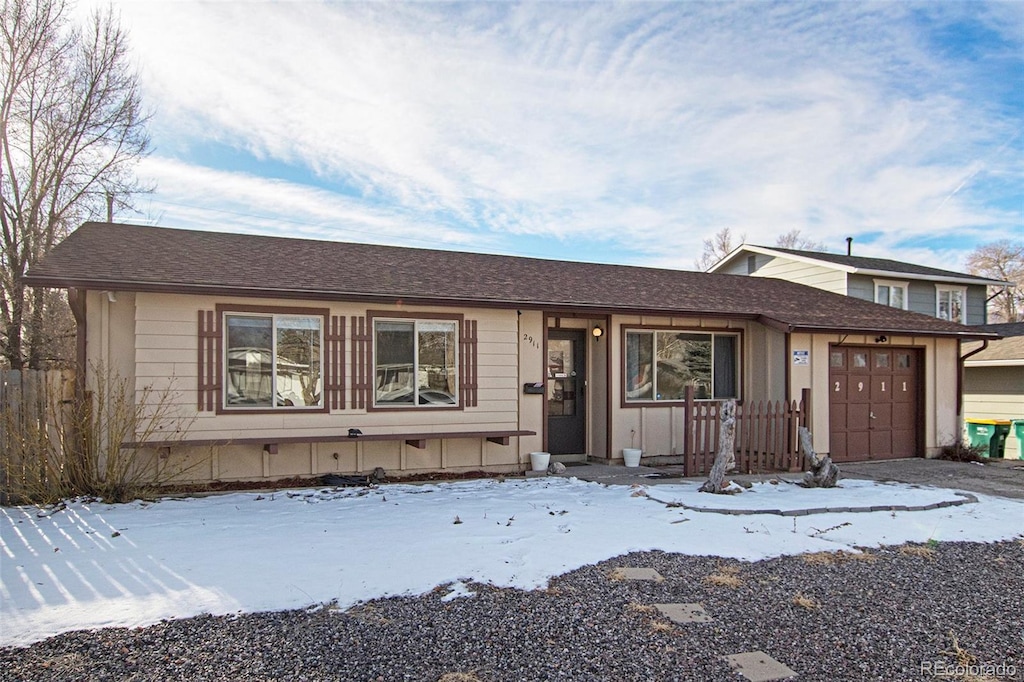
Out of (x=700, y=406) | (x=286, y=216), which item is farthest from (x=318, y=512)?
(x=286, y=216)

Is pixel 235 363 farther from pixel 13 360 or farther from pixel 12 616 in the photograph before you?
pixel 13 360

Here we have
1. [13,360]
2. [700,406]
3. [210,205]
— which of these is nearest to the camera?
[700,406]

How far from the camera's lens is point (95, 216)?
1590cm

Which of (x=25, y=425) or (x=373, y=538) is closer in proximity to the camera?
(x=373, y=538)

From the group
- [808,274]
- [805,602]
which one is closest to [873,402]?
[808,274]

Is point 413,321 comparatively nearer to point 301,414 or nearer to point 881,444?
point 301,414

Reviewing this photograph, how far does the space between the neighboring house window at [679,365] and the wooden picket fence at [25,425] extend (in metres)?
7.67

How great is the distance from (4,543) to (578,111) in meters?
12.3

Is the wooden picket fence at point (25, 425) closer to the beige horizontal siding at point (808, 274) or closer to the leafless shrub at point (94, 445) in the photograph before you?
the leafless shrub at point (94, 445)

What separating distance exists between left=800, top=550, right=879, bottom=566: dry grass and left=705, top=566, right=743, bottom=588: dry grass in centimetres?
75

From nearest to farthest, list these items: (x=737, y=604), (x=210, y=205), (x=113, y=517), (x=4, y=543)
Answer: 1. (x=737, y=604)
2. (x=4, y=543)
3. (x=113, y=517)
4. (x=210, y=205)

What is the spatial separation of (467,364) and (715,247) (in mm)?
31941

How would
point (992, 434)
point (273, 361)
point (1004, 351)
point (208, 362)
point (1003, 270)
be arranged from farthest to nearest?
point (1003, 270) → point (1004, 351) → point (992, 434) → point (273, 361) → point (208, 362)

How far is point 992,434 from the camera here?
1509cm
